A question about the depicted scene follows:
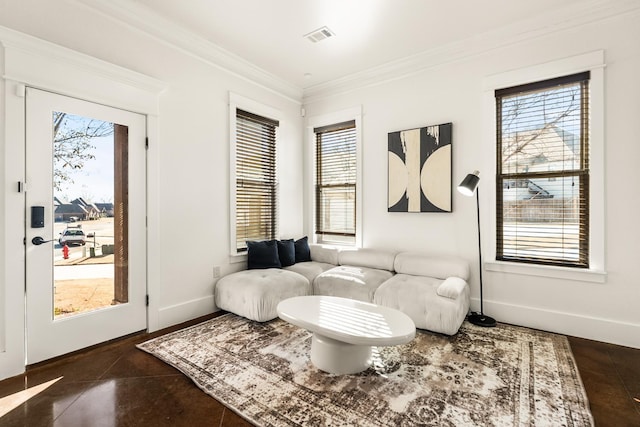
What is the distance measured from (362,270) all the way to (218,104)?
2563 mm

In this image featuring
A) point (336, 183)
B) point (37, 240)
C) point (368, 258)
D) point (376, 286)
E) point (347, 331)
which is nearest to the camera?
point (347, 331)

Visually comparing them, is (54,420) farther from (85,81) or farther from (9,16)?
(9,16)

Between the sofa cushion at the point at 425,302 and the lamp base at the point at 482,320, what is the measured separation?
0.55 ft

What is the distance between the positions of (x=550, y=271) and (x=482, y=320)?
791 millimetres

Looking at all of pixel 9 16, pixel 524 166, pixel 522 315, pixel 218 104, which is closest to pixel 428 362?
pixel 522 315

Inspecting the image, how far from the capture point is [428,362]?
7.77ft

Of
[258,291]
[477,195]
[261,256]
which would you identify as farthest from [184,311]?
[477,195]

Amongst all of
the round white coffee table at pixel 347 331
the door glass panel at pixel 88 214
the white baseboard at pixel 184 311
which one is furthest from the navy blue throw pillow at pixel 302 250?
the door glass panel at pixel 88 214

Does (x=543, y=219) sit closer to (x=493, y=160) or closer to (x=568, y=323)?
(x=493, y=160)

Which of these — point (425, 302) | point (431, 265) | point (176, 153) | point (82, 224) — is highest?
point (176, 153)

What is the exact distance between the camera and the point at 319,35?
3250mm

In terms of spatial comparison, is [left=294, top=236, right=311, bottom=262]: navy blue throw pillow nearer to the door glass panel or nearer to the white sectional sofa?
the white sectional sofa

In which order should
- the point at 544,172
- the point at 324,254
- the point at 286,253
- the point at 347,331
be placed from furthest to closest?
the point at 324,254 < the point at 286,253 < the point at 544,172 < the point at 347,331

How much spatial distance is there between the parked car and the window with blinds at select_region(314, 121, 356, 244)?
2.94m
